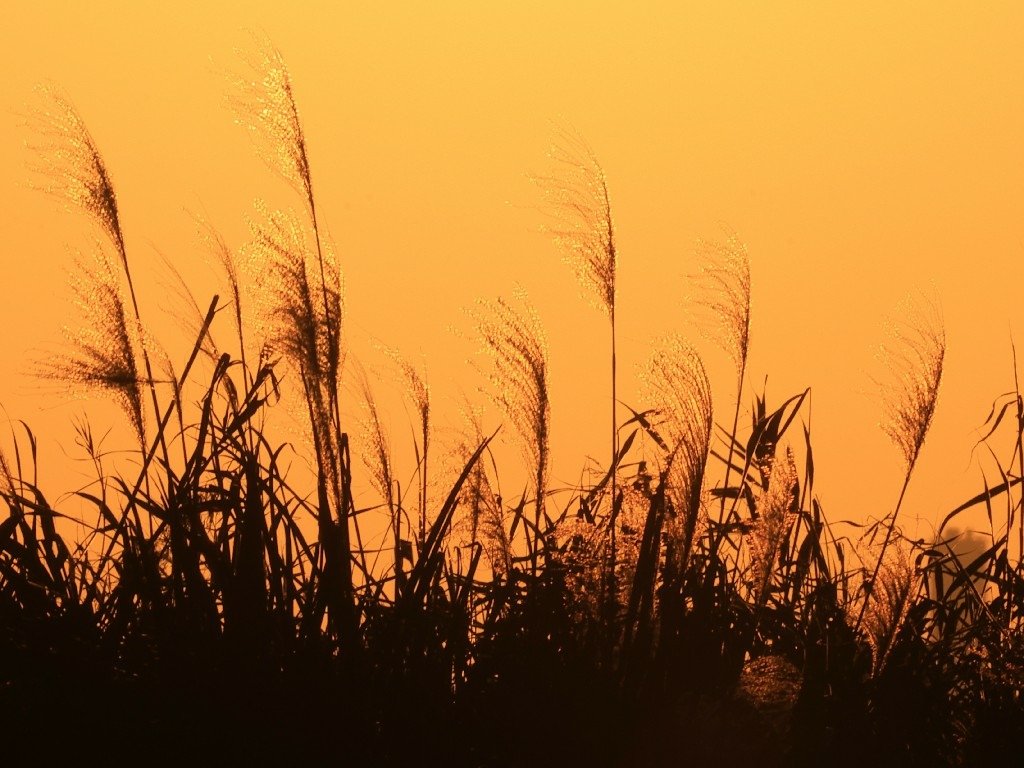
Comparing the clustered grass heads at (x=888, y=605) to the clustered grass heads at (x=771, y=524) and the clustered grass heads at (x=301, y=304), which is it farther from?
the clustered grass heads at (x=301, y=304)

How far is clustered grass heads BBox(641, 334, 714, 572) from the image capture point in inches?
101

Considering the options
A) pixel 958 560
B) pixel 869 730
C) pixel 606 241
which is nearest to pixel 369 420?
pixel 606 241

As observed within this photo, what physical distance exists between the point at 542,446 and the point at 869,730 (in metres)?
0.86

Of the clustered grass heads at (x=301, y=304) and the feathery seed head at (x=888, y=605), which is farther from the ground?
the clustered grass heads at (x=301, y=304)

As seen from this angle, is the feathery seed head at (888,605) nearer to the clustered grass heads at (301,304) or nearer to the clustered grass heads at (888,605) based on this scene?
the clustered grass heads at (888,605)

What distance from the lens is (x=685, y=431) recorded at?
2.55 meters

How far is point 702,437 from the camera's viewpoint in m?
2.55

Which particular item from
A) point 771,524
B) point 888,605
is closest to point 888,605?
point 888,605

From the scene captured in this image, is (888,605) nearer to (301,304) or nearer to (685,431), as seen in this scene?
(685,431)

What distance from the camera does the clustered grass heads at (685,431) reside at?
255 centimetres

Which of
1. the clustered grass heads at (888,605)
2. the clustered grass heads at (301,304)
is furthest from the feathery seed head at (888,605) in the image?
the clustered grass heads at (301,304)

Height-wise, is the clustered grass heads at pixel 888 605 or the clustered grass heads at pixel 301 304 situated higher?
the clustered grass heads at pixel 301 304

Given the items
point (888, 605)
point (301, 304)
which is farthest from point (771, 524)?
point (301, 304)

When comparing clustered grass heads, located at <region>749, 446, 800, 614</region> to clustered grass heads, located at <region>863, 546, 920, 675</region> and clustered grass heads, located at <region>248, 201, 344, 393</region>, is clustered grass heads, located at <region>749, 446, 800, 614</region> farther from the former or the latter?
clustered grass heads, located at <region>248, 201, 344, 393</region>
